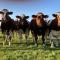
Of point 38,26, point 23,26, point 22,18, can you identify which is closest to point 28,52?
point 38,26

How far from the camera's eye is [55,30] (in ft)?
56.7

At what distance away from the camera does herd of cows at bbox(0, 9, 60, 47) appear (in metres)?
17.2

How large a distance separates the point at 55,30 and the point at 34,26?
103 cm

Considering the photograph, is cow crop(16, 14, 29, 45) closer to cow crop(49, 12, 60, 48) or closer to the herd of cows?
the herd of cows

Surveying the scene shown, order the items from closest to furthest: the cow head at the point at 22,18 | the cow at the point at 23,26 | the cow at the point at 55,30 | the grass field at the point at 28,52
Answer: the grass field at the point at 28,52 → the cow at the point at 55,30 → the cow at the point at 23,26 → the cow head at the point at 22,18

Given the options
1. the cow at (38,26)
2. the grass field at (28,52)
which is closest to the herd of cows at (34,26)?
the cow at (38,26)

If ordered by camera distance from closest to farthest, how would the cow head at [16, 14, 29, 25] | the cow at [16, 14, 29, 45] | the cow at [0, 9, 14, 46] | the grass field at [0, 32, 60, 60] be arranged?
the grass field at [0, 32, 60, 60] → the cow at [0, 9, 14, 46] → the cow at [16, 14, 29, 45] → the cow head at [16, 14, 29, 25]

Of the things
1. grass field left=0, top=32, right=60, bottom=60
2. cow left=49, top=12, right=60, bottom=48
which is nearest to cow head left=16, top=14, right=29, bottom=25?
grass field left=0, top=32, right=60, bottom=60

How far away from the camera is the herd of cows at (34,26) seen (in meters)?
17.2

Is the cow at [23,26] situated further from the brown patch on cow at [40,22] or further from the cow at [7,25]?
the brown patch on cow at [40,22]

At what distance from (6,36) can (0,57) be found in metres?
3.84

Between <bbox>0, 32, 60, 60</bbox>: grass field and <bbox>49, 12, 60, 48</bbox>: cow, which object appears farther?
<bbox>49, 12, 60, 48</bbox>: cow

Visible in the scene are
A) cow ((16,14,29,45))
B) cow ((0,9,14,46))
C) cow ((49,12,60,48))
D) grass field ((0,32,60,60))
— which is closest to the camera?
grass field ((0,32,60,60))

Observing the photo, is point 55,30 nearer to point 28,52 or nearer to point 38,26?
point 38,26
